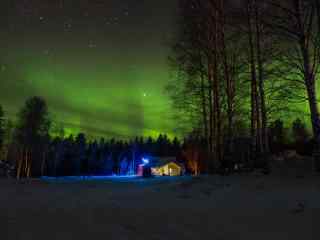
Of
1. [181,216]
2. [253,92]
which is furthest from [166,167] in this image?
[181,216]

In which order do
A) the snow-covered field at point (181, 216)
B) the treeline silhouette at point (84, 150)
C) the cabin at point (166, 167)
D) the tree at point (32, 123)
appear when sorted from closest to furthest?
the snow-covered field at point (181, 216) < the treeline silhouette at point (84, 150) < the tree at point (32, 123) < the cabin at point (166, 167)

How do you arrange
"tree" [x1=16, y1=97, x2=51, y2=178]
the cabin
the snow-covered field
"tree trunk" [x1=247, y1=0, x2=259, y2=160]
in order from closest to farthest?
1. the snow-covered field
2. "tree trunk" [x1=247, y1=0, x2=259, y2=160]
3. "tree" [x1=16, y1=97, x2=51, y2=178]
4. the cabin

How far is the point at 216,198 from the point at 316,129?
173 inches

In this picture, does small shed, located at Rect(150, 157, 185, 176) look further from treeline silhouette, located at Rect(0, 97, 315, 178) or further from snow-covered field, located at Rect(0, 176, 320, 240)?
snow-covered field, located at Rect(0, 176, 320, 240)

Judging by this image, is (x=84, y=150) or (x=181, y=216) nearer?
(x=181, y=216)

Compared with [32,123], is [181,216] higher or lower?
lower

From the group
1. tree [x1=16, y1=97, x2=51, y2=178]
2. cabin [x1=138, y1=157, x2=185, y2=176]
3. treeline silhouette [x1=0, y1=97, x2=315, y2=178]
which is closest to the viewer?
treeline silhouette [x1=0, y1=97, x2=315, y2=178]

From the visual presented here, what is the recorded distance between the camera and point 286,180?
8.31 m

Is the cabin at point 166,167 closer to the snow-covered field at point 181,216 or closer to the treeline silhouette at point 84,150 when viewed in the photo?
the treeline silhouette at point 84,150

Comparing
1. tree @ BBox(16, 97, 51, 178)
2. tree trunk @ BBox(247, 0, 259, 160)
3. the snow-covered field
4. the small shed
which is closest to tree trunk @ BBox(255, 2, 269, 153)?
tree trunk @ BBox(247, 0, 259, 160)

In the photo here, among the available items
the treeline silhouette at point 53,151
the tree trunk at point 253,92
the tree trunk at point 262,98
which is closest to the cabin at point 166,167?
the treeline silhouette at point 53,151

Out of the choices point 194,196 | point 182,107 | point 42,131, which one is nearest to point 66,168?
point 42,131

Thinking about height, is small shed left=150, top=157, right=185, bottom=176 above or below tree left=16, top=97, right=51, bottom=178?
below

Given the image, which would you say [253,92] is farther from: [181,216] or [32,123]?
[32,123]
